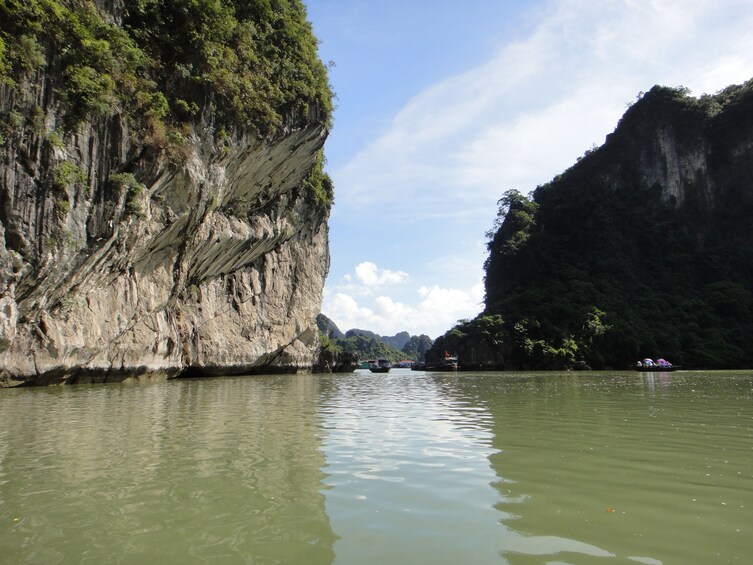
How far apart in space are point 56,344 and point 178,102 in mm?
9782

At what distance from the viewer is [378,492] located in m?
4.30

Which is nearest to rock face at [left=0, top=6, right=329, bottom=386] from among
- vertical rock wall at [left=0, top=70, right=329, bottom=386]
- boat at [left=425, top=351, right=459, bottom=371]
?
vertical rock wall at [left=0, top=70, right=329, bottom=386]

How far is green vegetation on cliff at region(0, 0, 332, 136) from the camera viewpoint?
48.8 ft

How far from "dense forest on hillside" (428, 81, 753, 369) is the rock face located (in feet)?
95.8

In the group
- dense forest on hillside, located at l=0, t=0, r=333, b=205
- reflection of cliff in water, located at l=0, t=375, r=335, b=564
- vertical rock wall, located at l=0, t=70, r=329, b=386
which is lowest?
reflection of cliff in water, located at l=0, t=375, r=335, b=564

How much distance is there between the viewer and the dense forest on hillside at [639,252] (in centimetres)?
4856

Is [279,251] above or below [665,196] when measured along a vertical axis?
below

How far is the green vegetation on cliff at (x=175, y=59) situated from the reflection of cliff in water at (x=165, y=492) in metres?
11.4

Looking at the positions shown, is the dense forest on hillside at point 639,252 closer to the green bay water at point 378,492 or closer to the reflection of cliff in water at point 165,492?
the green bay water at point 378,492

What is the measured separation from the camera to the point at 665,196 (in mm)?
65875

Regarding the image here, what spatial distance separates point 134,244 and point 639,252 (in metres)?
60.0

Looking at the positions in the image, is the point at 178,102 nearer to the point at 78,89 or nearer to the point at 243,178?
the point at 78,89

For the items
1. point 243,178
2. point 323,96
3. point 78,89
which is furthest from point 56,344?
point 323,96

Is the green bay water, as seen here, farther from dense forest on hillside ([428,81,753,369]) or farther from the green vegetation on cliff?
dense forest on hillside ([428,81,753,369])
